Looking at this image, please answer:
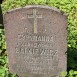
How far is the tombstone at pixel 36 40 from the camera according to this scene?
148 inches

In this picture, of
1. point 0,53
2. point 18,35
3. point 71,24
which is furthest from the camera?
point 71,24

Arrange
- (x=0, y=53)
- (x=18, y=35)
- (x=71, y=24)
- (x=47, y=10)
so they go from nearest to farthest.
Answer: (x=47, y=10) < (x=18, y=35) < (x=0, y=53) < (x=71, y=24)

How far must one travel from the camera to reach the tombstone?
3764mm

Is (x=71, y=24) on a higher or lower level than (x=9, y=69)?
higher

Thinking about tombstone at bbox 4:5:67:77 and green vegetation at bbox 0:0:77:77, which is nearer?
tombstone at bbox 4:5:67:77

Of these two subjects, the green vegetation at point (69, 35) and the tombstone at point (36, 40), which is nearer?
the tombstone at point (36, 40)

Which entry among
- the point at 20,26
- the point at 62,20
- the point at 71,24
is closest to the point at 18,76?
the point at 20,26

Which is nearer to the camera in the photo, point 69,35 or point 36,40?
point 36,40

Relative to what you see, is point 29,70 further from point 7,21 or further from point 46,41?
point 7,21

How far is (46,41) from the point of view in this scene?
3986 mm

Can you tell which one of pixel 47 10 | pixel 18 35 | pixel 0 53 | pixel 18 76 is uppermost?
pixel 47 10

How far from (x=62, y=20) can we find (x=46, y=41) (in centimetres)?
41

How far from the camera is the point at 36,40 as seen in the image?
158 inches

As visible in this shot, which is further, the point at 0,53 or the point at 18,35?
the point at 0,53
